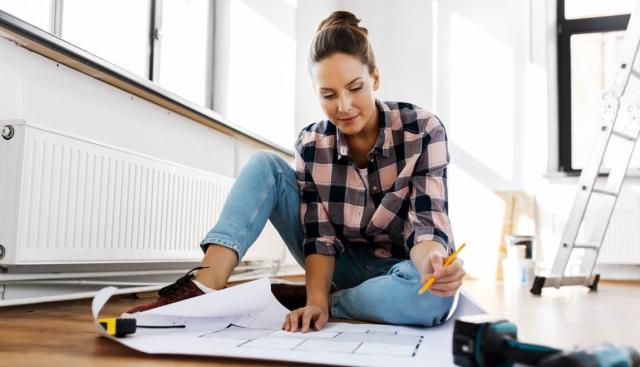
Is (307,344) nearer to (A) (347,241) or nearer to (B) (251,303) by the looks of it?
(B) (251,303)

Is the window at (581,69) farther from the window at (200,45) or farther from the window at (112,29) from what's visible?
the window at (112,29)

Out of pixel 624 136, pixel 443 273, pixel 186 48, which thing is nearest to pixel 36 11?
pixel 186 48

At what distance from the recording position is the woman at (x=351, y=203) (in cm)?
121

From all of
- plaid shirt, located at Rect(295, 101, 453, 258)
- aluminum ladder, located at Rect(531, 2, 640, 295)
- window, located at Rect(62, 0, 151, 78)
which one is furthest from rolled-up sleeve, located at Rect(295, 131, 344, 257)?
aluminum ladder, located at Rect(531, 2, 640, 295)

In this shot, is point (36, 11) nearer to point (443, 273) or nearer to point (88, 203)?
point (88, 203)

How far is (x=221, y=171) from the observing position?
2770mm

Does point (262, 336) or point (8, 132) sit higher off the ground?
point (8, 132)

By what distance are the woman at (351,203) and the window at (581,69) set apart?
327cm

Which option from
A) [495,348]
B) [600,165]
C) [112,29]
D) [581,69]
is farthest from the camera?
[581,69]

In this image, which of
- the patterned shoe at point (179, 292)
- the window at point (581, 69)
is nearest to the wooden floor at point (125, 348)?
the patterned shoe at point (179, 292)

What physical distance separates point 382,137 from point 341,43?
22 cm

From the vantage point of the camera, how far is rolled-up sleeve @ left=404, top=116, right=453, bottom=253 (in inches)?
48.6

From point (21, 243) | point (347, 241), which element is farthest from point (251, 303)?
point (21, 243)

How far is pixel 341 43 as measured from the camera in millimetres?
1229
